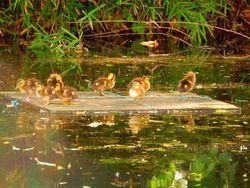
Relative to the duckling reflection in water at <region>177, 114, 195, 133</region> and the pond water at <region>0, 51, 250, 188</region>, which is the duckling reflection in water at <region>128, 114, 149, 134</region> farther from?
the duckling reflection in water at <region>177, 114, 195, 133</region>

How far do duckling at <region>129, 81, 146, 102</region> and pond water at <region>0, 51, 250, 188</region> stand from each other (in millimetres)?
560

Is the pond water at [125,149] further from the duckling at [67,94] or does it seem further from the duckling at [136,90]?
the duckling at [136,90]

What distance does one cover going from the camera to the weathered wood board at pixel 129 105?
9.01 meters

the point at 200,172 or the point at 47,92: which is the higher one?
the point at 47,92

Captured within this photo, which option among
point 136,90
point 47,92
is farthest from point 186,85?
point 47,92

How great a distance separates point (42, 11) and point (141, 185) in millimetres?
8869

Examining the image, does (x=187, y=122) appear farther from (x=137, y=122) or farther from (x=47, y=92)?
(x=47, y=92)

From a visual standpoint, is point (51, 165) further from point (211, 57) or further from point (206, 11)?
point (206, 11)

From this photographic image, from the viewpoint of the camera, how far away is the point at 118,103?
9.41 metres

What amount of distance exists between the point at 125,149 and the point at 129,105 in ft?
5.85

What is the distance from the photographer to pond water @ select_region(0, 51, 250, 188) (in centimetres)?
668

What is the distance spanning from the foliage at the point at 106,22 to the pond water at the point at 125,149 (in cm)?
454

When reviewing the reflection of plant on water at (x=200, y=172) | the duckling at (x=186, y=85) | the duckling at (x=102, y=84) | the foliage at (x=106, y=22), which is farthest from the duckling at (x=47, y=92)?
the foliage at (x=106, y=22)

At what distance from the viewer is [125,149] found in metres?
7.55
